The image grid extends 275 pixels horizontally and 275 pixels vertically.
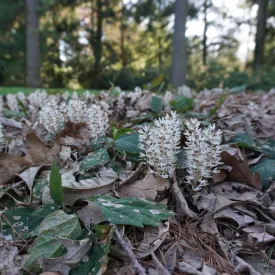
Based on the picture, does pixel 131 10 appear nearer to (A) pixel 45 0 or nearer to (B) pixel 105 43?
(B) pixel 105 43

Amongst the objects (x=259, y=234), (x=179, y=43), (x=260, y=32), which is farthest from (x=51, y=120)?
(x=260, y=32)

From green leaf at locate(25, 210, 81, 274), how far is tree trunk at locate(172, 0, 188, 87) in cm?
823

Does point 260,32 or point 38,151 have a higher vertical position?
point 260,32

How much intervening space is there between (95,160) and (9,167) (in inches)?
14.8

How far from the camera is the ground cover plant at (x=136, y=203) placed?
0.97 metres

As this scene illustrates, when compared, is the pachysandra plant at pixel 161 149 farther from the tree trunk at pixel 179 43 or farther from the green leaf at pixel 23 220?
the tree trunk at pixel 179 43

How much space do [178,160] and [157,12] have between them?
19.3m

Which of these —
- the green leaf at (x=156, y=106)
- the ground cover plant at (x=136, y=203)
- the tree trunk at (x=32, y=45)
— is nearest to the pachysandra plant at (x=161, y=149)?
the ground cover plant at (x=136, y=203)

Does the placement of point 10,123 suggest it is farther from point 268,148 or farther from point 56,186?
point 268,148

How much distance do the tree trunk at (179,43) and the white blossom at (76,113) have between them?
24.3ft

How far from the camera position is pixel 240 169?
138 cm

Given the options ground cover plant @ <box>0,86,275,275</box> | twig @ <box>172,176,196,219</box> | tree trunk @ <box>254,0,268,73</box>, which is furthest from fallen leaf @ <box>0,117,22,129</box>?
tree trunk @ <box>254,0,268,73</box>

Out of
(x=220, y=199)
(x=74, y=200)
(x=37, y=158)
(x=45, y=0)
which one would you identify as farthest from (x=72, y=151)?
(x=45, y=0)

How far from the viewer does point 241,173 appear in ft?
4.55
